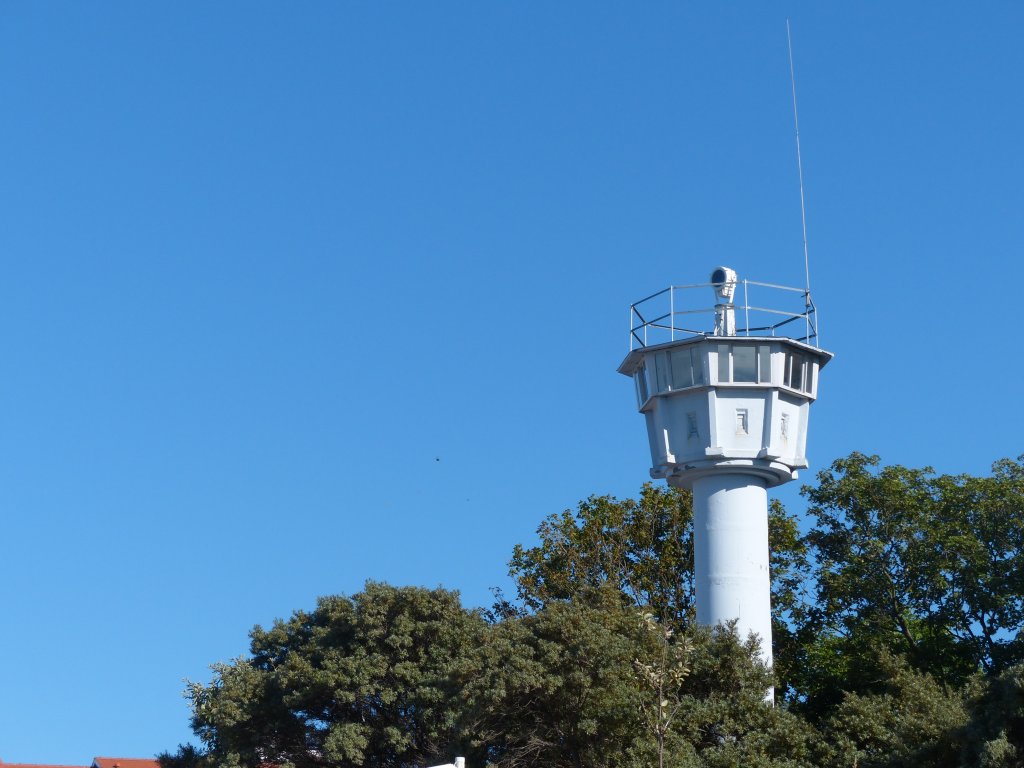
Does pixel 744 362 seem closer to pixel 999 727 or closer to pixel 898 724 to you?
pixel 898 724

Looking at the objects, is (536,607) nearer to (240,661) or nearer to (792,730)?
(240,661)

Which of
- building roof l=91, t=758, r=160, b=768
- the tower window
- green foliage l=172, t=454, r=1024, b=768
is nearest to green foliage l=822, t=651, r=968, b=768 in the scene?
green foliage l=172, t=454, r=1024, b=768

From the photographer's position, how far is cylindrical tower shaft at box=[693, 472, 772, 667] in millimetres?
40031

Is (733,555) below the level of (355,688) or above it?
above

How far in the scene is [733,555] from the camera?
40.3 metres

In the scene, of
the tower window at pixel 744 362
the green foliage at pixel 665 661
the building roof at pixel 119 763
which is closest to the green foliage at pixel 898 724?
the green foliage at pixel 665 661

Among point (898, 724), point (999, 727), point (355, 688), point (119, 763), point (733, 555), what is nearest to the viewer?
point (999, 727)

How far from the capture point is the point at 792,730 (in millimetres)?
37094

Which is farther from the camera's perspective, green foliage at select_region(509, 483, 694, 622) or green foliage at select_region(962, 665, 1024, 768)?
green foliage at select_region(509, 483, 694, 622)

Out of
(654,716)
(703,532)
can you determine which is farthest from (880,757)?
(703,532)

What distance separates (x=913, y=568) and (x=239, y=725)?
70.3 feet

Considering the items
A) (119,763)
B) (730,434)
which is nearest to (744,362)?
(730,434)

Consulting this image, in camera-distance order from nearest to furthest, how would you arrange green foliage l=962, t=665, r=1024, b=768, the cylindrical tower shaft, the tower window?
green foliage l=962, t=665, r=1024, b=768 < the cylindrical tower shaft < the tower window

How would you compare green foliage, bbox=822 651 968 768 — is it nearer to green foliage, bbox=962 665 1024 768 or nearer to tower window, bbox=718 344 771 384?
green foliage, bbox=962 665 1024 768
